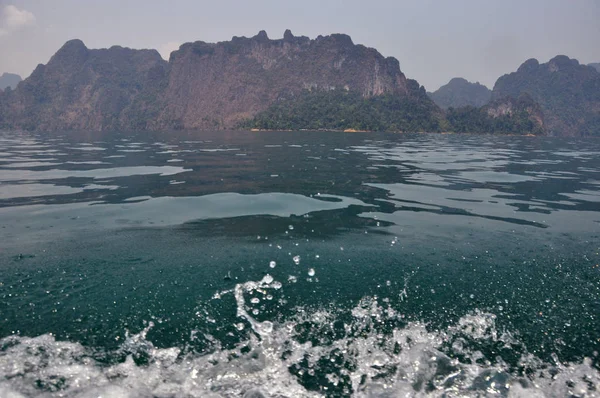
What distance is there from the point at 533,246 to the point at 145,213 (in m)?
10.8

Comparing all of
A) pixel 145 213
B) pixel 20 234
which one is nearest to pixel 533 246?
pixel 145 213

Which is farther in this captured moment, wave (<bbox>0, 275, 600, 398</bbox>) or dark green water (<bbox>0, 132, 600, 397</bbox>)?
dark green water (<bbox>0, 132, 600, 397</bbox>)

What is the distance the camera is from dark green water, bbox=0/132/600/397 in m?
4.57

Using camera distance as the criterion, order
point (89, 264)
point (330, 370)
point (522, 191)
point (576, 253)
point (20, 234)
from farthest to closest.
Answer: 1. point (522, 191)
2. point (20, 234)
3. point (576, 253)
4. point (89, 264)
5. point (330, 370)

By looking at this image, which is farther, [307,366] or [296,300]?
[296,300]

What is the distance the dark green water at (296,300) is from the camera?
4566 millimetres

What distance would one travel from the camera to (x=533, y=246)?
8883 millimetres

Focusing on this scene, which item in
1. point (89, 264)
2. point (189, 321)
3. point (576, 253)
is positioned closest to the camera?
point (189, 321)

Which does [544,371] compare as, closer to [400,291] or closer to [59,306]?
[400,291]

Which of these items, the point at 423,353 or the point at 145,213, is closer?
the point at 423,353

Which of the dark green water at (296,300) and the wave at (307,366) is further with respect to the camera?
the dark green water at (296,300)

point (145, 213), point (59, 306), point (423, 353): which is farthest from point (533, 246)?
point (145, 213)

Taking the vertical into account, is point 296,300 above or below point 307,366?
above

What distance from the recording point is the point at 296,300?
6242 millimetres
